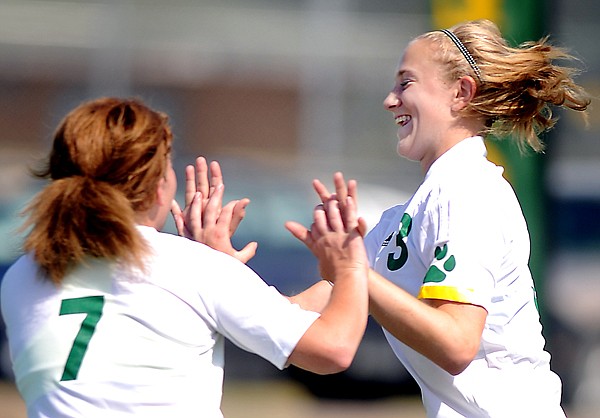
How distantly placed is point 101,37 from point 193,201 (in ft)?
60.4

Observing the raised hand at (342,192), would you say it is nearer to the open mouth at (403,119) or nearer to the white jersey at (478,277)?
the white jersey at (478,277)

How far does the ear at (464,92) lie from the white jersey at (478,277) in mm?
139

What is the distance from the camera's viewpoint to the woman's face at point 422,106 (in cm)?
309

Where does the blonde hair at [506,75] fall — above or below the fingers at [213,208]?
above

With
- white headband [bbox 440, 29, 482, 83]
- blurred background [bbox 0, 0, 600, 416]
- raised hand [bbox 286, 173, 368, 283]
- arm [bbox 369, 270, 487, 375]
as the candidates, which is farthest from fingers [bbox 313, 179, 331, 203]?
blurred background [bbox 0, 0, 600, 416]

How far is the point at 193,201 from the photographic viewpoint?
3145 mm

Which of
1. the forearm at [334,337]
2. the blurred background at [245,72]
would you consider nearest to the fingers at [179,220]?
the forearm at [334,337]

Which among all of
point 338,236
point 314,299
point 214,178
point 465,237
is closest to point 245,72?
point 314,299

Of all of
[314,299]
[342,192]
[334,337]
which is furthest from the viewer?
[314,299]

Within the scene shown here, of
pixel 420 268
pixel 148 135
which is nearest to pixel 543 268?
pixel 420 268

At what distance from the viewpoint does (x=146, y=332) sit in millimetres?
2482

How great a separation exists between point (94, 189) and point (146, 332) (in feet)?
1.11

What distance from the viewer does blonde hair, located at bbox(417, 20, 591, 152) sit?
3055 millimetres

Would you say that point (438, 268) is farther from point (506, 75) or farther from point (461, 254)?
point (506, 75)
